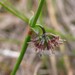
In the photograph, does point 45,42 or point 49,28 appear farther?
point 49,28

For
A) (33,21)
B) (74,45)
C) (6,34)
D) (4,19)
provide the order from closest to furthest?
(33,21) < (74,45) < (6,34) < (4,19)

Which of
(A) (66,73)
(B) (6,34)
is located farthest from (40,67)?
(B) (6,34)

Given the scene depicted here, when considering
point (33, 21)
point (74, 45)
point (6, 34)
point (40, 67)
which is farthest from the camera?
point (6, 34)

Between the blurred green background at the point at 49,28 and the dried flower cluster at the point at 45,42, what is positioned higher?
the blurred green background at the point at 49,28

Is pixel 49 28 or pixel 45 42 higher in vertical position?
pixel 49 28

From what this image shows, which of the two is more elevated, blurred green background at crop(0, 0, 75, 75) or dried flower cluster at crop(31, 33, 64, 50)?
blurred green background at crop(0, 0, 75, 75)

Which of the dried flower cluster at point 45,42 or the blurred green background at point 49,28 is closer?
the dried flower cluster at point 45,42

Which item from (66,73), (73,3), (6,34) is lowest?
(66,73)

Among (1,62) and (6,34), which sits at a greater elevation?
(6,34)

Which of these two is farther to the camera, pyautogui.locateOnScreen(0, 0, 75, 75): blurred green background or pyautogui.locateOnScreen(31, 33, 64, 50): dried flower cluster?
pyautogui.locateOnScreen(0, 0, 75, 75): blurred green background

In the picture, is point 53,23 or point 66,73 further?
point 53,23

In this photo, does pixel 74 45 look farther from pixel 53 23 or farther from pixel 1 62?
pixel 1 62
